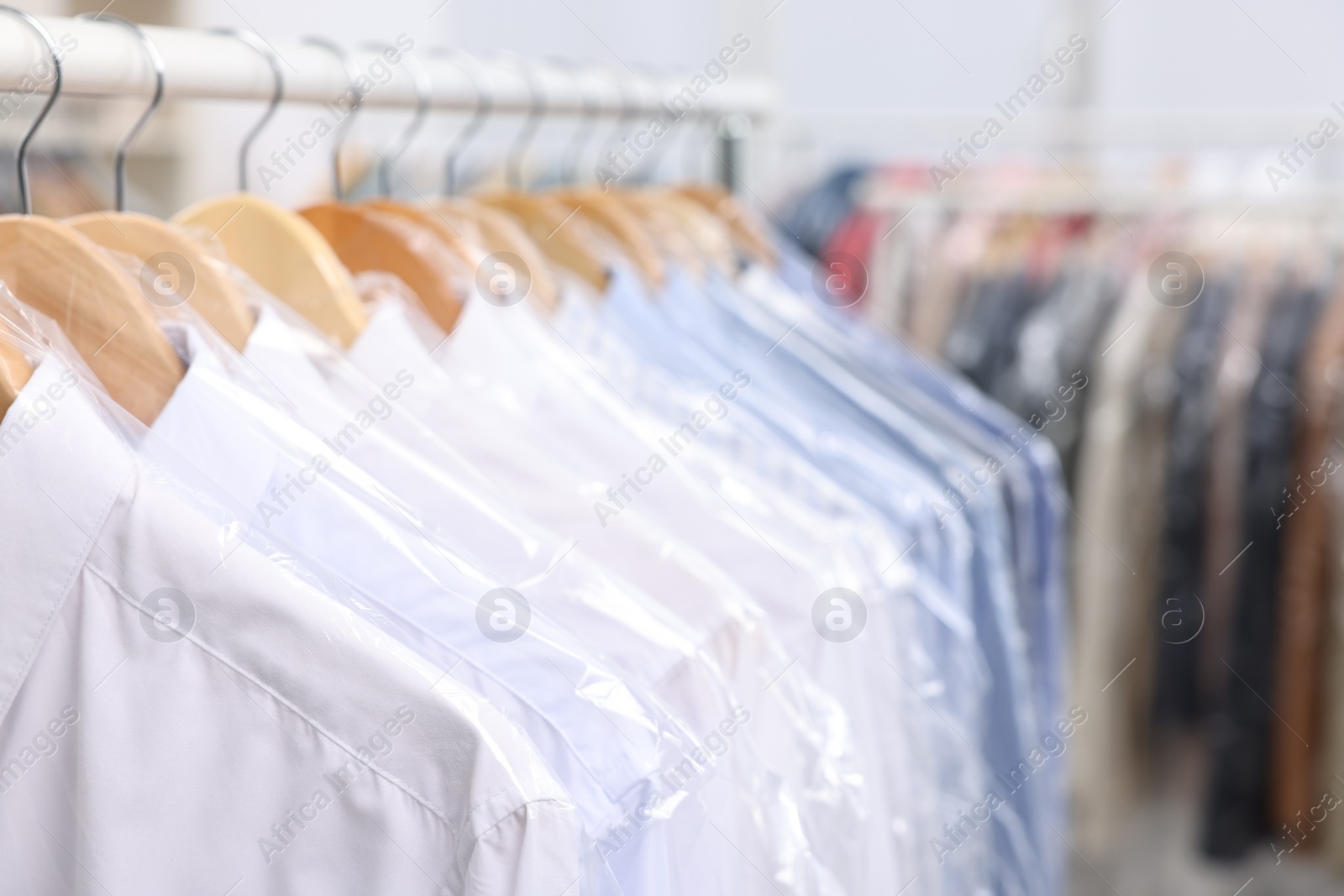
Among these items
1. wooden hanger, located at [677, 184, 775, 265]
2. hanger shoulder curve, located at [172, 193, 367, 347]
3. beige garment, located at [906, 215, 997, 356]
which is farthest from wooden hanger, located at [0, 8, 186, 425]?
beige garment, located at [906, 215, 997, 356]

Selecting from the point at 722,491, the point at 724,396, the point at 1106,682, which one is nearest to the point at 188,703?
the point at 722,491

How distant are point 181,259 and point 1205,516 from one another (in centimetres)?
135

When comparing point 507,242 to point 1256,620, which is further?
point 1256,620

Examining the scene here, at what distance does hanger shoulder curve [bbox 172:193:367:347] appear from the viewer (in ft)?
2.26

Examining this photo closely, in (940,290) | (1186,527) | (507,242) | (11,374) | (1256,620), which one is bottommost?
(1256,620)

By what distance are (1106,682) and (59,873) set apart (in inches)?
54.9

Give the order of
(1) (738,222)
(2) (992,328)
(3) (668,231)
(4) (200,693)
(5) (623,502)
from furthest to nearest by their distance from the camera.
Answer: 1. (2) (992,328)
2. (1) (738,222)
3. (3) (668,231)
4. (5) (623,502)
5. (4) (200,693)

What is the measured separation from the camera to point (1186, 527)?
1556mm

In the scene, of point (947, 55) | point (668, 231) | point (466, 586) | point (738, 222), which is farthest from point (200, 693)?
point (947, 55)

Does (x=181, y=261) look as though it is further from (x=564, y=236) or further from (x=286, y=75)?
(x=564, y=236)

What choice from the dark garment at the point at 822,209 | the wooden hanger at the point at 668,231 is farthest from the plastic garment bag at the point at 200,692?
the dark garment at the point at 822,209

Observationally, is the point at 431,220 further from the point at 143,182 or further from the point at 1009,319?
the point at 143,182

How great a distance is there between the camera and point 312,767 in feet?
1.43

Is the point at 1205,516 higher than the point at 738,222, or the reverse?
the point at 738,222
